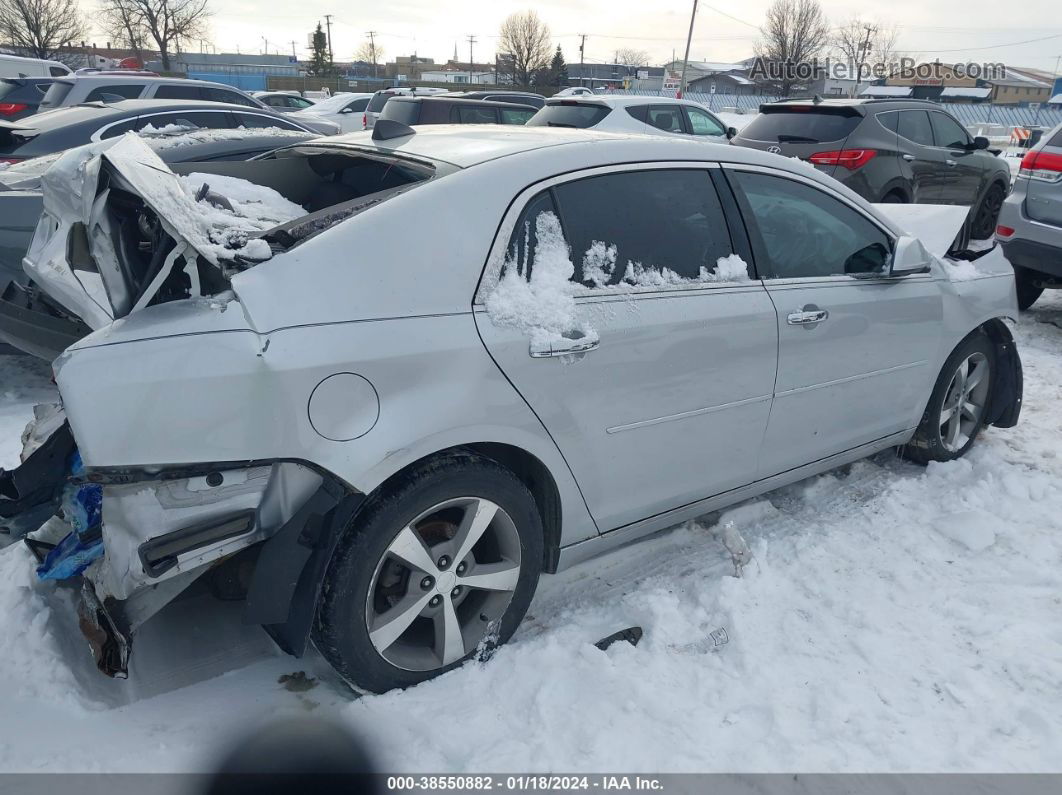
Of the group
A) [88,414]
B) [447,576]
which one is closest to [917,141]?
[447,576]

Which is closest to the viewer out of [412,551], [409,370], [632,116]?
[409,370]

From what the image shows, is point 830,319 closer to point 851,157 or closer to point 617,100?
point 851,157

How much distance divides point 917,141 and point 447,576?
30.8ft

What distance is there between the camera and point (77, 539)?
2625 mm

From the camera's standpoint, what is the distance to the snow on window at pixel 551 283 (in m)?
2.58

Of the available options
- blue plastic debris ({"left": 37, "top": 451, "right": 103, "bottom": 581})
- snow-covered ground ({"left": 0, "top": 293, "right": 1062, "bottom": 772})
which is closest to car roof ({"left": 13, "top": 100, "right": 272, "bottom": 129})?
snow-covered ground ({"left": 0, "top": 293, "right": 1062, "bottom": 772})

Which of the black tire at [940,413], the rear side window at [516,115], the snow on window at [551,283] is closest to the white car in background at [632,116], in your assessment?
the rear side window at [516,115]

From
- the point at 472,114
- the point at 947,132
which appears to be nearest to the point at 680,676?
the point at 947,132

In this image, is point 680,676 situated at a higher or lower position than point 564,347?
lower

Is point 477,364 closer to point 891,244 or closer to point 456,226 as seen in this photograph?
point 456,226

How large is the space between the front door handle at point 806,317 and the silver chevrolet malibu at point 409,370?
0.01 metres

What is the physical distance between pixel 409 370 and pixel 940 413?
3.21 m

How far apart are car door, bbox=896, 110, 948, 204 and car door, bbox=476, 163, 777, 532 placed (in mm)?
7435

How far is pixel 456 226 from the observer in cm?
256
